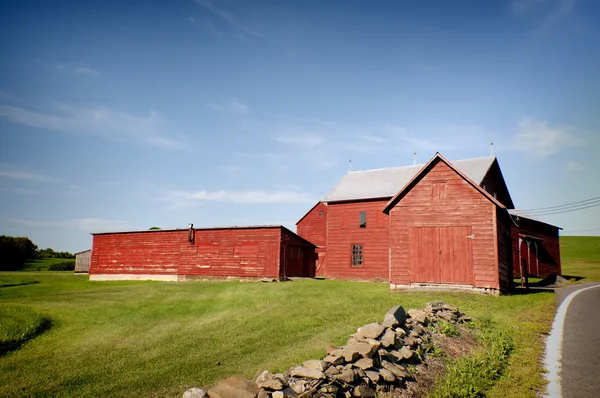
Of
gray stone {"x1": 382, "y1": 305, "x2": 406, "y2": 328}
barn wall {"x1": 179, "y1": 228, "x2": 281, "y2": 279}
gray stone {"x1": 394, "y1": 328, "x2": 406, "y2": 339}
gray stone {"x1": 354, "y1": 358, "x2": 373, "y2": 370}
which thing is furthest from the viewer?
barn wall {"x1": 179, "y1": 228, "x2": 281, "y2": 279}

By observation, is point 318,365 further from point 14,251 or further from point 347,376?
point 14,251

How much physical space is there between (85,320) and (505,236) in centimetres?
2422

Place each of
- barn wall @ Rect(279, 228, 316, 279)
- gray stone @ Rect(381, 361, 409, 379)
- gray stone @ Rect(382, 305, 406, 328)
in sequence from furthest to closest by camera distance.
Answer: barn wall @ Rect(279, 228, 316, 279) → gray stone @ Rect(382, 305, 406, 328) → gray stone @ Rect(381, 361, 409, 379)

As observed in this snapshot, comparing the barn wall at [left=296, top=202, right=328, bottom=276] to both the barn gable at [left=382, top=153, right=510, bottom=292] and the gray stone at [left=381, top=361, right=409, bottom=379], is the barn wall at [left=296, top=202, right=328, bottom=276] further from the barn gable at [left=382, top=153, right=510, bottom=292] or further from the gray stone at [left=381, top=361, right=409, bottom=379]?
the gray stone at [left=381, top=361, right=409, bottom=379]

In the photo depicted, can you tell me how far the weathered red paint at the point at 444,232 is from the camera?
20.8 meters

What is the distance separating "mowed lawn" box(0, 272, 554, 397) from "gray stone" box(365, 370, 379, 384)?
1887 millimetres

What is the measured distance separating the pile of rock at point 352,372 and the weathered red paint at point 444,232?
12.9m

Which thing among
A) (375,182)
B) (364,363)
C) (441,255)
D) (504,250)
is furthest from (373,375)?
(375,182)

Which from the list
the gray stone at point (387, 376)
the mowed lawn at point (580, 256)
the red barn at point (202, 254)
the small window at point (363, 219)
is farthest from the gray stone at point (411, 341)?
the mowed lawn at point (580, 256)

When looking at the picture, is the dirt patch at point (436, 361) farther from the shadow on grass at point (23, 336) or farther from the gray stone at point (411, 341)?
the shadow on grass at point (23, 336)

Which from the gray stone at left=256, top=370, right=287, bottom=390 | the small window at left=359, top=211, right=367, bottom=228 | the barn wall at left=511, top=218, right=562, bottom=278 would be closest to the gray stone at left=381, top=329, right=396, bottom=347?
the gray stone at left=256, top=370, right=287, bottom=390

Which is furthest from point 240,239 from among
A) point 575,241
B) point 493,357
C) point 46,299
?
point 575,241

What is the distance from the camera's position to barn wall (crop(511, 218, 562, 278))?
37.5 meters

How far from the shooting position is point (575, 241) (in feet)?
279
